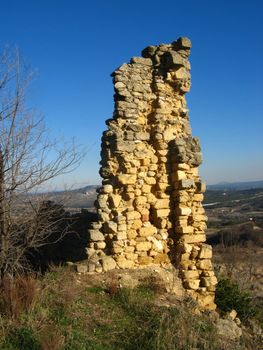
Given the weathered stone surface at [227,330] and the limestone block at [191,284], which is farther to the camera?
the limestone block at [191,284]

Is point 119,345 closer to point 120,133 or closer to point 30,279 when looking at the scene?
point 30,279

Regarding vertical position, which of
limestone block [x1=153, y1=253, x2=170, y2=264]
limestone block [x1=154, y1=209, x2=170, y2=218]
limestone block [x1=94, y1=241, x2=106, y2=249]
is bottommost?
limestone block [x1=153, y1=253, x2=170, y2=264]

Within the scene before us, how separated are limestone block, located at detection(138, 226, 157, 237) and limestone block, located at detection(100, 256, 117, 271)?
2.68ft

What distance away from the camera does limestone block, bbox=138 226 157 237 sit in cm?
827

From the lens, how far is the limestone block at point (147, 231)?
827 centimetres

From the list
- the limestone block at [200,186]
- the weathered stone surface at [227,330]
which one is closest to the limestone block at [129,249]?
the limestone block at [200,186]

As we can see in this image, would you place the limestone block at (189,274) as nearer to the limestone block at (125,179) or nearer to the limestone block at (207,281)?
the limestone block at (207,281)

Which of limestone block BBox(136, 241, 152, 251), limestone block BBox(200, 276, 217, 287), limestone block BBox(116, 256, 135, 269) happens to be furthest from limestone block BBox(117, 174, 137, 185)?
limestone block BBox(200, 276, 217, 287)

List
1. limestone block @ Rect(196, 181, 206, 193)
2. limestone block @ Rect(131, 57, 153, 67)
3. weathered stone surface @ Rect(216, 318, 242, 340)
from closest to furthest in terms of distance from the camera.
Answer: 1. weathered stone surface @ Rect(216, 318, 242, 340)
2. limestone block @ Rect(196, 181, 206, 193)
3. limestone block @ Rect(131, 57, 153, 67)

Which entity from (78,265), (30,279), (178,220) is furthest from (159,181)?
(30,279)

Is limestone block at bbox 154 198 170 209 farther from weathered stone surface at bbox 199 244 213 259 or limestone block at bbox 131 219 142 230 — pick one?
weathered stone surface at bbox 199 244 213 259

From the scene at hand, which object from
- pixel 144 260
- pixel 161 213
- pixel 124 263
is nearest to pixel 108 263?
pixel 124 263

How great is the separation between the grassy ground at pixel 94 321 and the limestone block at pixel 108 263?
1.96ft

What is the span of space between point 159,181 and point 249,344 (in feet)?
11.7
